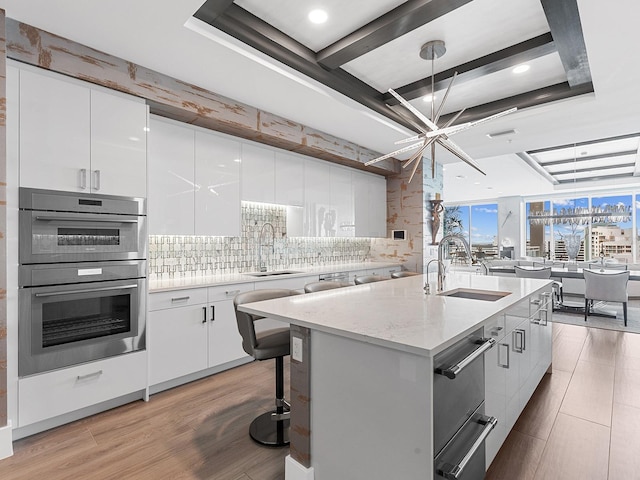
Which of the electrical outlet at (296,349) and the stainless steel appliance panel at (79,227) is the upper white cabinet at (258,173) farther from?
the electrical outlet at (296,349)

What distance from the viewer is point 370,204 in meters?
5.99

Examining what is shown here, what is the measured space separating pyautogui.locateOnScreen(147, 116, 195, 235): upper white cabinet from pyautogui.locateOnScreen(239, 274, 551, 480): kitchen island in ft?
5.62

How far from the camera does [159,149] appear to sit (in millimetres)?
3295

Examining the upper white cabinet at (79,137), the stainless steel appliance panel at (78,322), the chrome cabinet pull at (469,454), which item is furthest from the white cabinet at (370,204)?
the chrome cabinet pull at (469,454)

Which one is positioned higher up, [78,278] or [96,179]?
[96,179]

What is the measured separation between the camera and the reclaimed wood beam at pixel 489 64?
2811 mm

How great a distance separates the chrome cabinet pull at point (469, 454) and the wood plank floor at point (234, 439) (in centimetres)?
50

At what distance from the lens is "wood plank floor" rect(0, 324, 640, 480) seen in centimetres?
199

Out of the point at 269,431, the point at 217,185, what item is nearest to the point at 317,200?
the point at 217,185

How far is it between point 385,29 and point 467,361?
2313 mm

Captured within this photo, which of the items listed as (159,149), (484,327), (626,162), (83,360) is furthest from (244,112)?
(626,162)

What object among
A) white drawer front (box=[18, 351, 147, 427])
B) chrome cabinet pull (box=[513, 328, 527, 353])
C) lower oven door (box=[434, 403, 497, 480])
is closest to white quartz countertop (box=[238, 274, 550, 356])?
chrome cabinet pull (box=[513, 328, 527, 353])

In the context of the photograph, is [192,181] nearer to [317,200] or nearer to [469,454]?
[317,200]

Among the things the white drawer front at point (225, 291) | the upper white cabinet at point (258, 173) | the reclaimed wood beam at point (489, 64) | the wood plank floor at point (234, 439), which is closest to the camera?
the wood plank floor at point (234, 439)
